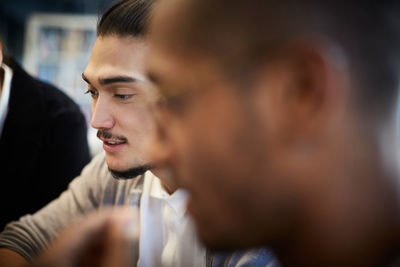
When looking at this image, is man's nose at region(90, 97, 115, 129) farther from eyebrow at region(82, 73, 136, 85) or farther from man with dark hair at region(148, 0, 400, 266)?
man with dark hair at region(148, 0, 400, 266)

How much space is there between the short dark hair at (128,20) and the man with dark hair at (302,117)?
0.28 metres

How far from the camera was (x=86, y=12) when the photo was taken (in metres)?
0.89

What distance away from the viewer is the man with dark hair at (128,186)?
2.04 feet

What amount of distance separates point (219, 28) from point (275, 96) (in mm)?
94

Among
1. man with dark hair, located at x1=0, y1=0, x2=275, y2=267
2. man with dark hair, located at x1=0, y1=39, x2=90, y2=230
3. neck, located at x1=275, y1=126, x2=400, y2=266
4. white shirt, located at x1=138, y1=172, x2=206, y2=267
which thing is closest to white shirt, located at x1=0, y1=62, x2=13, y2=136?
man with dark hair, located at x1=0, y1=39, x2=90, y2=230

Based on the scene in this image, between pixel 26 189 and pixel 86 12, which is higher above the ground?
pixel 86 12

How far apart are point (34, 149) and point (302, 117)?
2.26 feet

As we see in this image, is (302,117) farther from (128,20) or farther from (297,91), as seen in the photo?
(128,20)

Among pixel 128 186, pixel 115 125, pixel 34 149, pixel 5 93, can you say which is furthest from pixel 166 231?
pixel 5 93

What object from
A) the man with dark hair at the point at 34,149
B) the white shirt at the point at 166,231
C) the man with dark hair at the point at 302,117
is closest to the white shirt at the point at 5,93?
the man with dark hair at the point at 34,149

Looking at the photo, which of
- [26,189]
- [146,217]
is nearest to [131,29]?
[146,217]

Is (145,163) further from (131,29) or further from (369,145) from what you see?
(369,145)

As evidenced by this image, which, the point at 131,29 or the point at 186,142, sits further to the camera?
the point at 131,29

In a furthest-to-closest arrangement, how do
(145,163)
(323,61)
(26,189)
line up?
1. (26,189)
2. (145,163)
3. (323,61)
